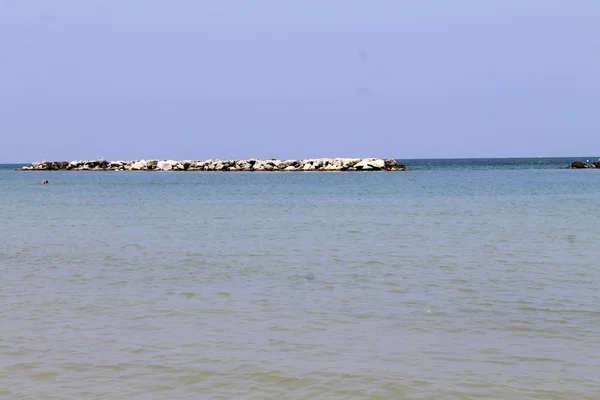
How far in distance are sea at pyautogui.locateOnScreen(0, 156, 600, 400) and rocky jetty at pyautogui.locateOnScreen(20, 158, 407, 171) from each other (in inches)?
3352

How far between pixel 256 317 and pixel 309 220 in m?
17.3

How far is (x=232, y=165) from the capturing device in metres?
122

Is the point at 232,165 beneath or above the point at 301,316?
above

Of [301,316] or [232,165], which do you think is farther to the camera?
[232,165]

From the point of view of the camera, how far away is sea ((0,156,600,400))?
25.3 ft

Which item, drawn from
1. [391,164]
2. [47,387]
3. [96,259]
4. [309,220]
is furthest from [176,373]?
[391,164]

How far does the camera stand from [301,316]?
10.6 meters

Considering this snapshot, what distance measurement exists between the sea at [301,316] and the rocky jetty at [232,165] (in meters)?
85.2

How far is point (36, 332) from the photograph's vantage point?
974cm

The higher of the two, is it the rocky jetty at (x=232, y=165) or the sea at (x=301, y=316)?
the rocky jetty at (x=232, y=165)

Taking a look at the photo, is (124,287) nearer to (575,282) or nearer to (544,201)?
(575,282)

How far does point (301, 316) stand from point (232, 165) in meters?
112

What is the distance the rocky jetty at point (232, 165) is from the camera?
10744 cm

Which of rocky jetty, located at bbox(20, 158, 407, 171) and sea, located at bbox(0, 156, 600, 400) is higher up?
rocky jetty, located at bbox(20, 158, 407, 171)
